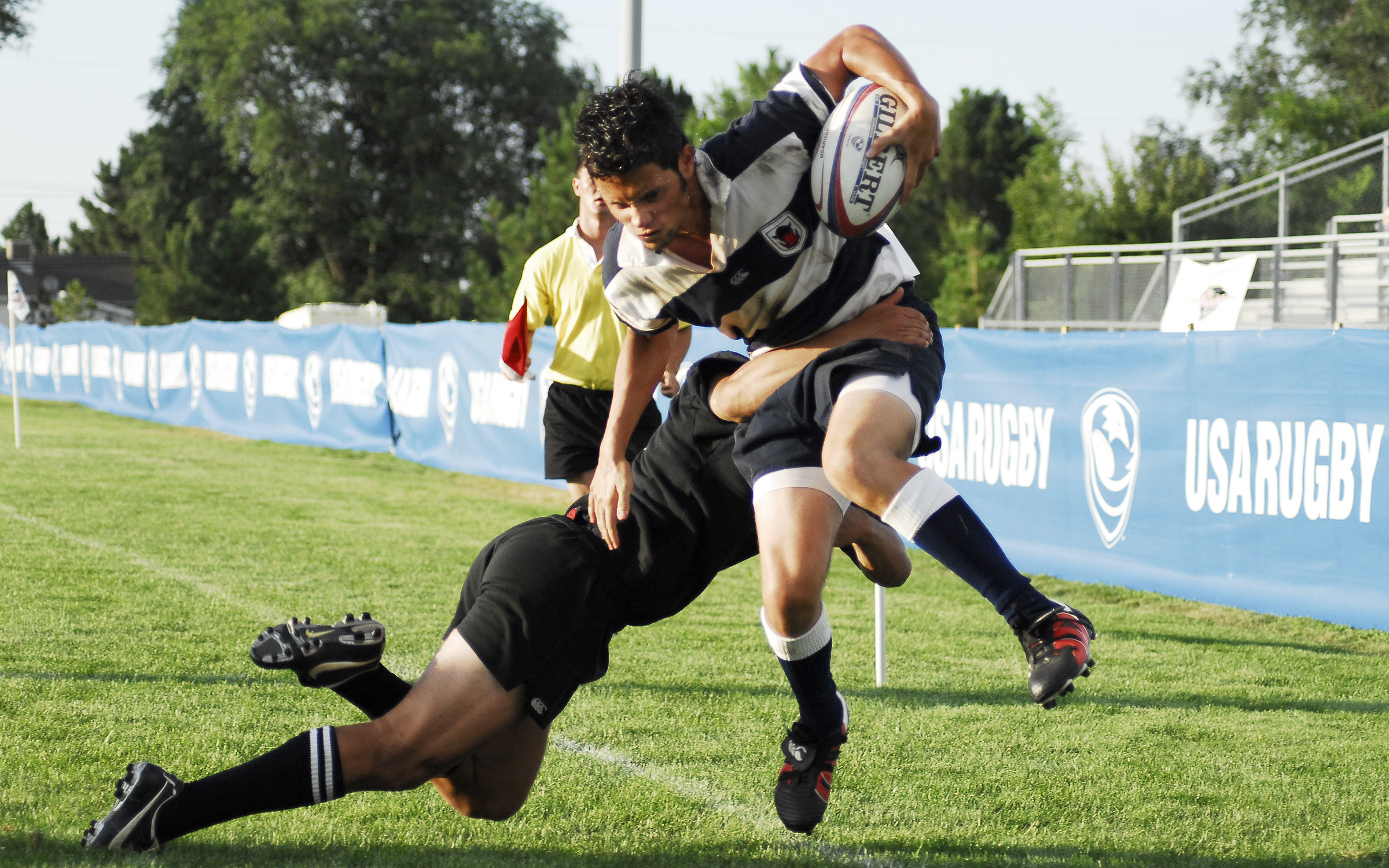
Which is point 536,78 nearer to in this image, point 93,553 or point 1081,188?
point 1081,188

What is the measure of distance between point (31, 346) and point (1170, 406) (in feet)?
93.7

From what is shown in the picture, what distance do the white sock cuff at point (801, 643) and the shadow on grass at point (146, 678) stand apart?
2641mm

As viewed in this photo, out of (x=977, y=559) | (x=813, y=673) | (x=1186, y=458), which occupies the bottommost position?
(x=813, y=673)

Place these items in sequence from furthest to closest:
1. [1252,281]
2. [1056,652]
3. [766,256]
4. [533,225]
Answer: [533,225] → [1252,281] → [766,256] → [1056,652]

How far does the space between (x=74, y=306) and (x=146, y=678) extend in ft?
159

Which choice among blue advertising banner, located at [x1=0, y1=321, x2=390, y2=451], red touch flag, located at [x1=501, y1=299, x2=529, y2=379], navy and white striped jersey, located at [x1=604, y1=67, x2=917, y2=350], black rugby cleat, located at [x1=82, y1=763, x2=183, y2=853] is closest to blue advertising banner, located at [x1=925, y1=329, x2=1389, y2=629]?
red touch flag, located at [x1=501, y1=299, x2=529, y2=379]

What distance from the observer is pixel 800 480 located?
3.46 meters

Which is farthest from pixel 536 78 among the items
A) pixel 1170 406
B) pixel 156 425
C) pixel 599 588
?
pixel 599 588

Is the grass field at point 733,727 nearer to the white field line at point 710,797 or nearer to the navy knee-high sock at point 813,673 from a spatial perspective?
the white field line at point 710,797

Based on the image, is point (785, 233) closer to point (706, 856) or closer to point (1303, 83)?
point (706, 856)

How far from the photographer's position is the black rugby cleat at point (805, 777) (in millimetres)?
3490

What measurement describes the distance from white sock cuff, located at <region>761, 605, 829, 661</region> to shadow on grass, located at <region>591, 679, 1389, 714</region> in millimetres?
1681

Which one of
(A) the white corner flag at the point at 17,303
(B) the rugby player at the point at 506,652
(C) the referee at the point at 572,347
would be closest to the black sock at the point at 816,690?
(B) the rugby player at the point at 506,652

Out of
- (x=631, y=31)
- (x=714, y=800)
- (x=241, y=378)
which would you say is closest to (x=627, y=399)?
(x=714, y=800)
